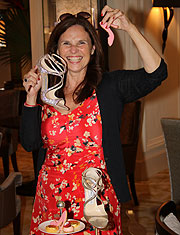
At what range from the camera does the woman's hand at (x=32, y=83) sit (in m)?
2.10

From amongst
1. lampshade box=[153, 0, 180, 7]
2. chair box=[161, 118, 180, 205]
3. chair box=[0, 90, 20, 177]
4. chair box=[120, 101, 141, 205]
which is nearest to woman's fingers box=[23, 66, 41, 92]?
chair box=[161, 118, 180, 205]

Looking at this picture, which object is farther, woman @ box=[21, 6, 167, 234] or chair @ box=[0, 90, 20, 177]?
chair @ box=[0, 90, 20, 177]

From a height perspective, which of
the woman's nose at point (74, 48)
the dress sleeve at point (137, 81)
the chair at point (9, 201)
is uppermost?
the woman's nose at point (74, 48)

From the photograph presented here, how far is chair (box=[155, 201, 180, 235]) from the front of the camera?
1.41 meters

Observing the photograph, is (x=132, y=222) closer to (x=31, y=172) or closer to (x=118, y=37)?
(x=118, y=37)

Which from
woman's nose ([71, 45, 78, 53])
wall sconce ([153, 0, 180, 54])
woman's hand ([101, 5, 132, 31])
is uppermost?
wall sconce ([153, 0, 180, 54])

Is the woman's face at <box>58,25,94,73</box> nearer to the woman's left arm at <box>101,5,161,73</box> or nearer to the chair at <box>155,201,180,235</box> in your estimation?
the woman's left arm at <box>101,5,161,73</box>

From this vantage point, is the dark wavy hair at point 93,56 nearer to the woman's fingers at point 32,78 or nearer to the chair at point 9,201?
the woman's fingers at point 32,78

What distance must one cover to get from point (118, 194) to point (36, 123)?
515mm

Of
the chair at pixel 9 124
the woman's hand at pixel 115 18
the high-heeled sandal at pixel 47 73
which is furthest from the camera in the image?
the chair at pixel 9 124

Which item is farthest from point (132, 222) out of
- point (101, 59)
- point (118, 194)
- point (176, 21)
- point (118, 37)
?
point (176, 21)

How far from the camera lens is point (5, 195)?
2.93m

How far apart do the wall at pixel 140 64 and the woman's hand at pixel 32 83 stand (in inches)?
126

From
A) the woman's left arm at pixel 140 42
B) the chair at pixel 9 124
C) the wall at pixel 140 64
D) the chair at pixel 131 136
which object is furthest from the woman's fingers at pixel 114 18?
the wall at pixel 140 64
